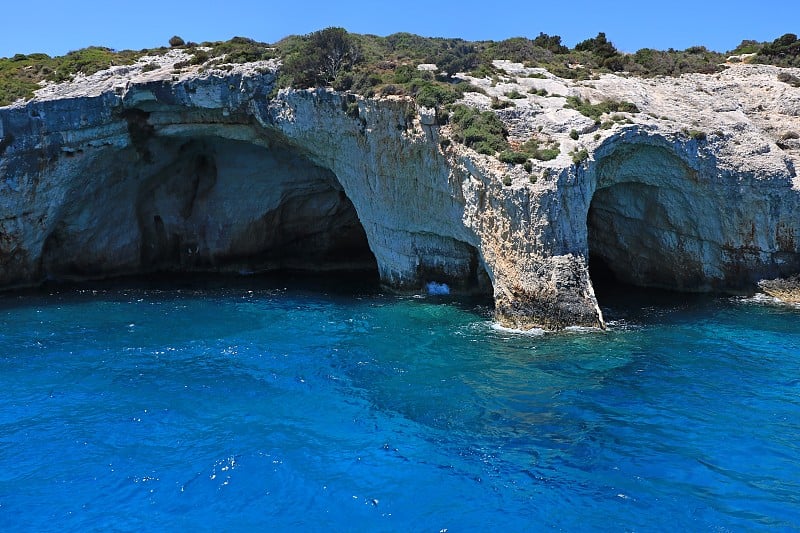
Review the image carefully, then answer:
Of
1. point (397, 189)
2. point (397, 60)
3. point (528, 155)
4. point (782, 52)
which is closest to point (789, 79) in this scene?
point (782, 52)

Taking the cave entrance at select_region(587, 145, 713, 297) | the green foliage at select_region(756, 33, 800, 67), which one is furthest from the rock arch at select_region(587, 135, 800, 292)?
the green foliage at select_region(756, 33, 800, 67)

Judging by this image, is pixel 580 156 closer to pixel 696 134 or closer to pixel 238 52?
pixel 696 134

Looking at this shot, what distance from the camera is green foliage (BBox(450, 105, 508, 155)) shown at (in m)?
25.2

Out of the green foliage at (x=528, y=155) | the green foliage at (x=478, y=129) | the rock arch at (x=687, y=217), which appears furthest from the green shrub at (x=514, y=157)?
the rock arch at (x=687, y=217)

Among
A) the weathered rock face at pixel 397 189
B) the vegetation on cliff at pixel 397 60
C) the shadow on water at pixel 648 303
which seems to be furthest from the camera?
the vegetation on cliff at pixel 397 60

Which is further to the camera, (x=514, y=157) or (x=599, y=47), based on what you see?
(x=599, y=47)

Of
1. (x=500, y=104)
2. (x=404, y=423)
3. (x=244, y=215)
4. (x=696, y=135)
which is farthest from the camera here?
(x=244, y=215)

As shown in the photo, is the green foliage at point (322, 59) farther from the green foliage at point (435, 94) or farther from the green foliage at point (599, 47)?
the green foliage at point (599, 47)

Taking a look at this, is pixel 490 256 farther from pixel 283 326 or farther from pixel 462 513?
pixel 462 513

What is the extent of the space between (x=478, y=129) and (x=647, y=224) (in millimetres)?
9724

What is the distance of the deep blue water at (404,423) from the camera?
1252 cm

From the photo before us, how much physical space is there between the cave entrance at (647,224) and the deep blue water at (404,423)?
11.9ft

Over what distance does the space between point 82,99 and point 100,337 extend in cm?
1395

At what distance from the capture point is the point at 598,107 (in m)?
27.2
